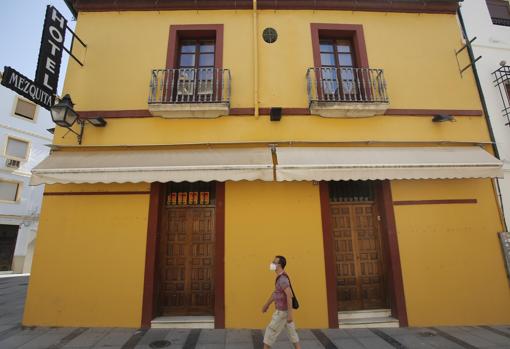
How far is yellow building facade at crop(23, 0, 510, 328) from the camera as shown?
5398 mm

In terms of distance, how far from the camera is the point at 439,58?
690cm

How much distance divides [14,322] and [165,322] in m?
3.52

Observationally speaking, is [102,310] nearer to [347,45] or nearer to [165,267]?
[165,267]

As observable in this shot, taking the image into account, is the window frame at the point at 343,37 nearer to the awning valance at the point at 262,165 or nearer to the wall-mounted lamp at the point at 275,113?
the wall-mounted lamp at the point at 275,113

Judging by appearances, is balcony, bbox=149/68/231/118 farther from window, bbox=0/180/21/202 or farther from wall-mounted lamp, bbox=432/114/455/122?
window, bbox=0/180/21/202

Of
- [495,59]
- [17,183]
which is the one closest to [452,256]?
[495,59]

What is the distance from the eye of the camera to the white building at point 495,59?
6.38 meters

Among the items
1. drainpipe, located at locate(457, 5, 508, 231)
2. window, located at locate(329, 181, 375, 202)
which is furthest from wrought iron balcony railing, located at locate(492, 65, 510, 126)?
window, located at locate(329, 181, 375, 202)

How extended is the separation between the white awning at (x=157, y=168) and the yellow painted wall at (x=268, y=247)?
82 centimetres

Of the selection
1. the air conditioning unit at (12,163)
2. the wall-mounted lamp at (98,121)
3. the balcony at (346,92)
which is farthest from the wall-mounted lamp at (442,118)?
the air conditioning unit at (12,163)

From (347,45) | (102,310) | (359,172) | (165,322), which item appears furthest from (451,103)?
(102,310)

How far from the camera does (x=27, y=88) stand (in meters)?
5.18

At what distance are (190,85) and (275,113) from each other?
2359 millimetres

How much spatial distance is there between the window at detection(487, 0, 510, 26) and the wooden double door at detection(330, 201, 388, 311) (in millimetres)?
6920
